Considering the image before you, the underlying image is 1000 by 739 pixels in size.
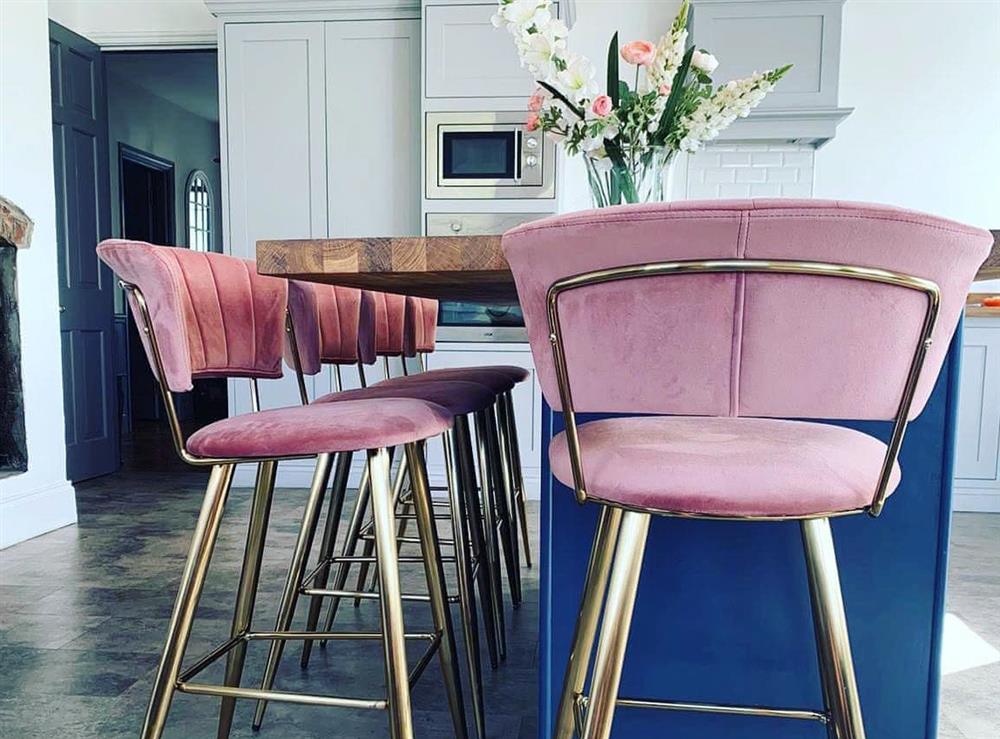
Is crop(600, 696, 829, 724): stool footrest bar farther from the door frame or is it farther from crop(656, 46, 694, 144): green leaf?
the door frame

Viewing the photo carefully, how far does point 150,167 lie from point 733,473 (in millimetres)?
7388

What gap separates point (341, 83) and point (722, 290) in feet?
11.9

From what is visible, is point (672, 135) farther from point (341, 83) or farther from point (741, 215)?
point (341, 83)

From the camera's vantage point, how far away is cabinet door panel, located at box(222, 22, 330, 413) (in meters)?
3.98

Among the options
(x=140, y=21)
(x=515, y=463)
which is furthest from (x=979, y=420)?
Result: (x=140, y=21)

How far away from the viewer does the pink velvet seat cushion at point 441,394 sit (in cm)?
156

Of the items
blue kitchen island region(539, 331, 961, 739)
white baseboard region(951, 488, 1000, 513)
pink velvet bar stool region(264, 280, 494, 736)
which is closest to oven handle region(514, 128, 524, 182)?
pink velvet bar stool region(264, 280, 494, 736)

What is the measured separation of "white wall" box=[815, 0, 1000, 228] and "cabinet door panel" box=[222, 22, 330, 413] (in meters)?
2.76

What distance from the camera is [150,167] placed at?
7.07 meters

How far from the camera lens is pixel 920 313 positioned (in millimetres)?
788

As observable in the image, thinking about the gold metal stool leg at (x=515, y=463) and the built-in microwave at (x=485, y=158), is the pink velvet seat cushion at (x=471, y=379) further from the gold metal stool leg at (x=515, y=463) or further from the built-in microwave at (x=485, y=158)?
the built-in microwave at (x=485, y=158)

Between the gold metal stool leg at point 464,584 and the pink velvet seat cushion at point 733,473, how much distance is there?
683 millimetres

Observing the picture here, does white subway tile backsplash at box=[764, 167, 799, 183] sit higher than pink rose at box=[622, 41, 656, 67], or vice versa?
white subway tile backsplash at box=[764, 167, 799, 183]

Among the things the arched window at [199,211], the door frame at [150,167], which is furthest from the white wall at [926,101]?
the arched window at [199,211]
